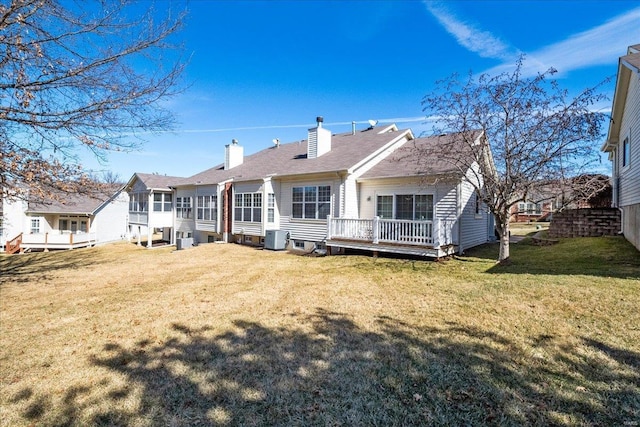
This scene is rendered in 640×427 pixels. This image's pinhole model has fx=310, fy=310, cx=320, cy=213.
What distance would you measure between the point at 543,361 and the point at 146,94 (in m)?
9.46

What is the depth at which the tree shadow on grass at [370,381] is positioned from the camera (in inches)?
120

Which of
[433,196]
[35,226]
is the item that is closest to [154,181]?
[35,226]

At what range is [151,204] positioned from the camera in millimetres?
23047

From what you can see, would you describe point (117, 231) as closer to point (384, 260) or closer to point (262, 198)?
point (262, 198)

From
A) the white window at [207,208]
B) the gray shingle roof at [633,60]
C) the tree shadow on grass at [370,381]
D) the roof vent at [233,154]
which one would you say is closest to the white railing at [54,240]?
the white window at [207,208]

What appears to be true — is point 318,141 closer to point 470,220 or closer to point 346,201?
point 346,201

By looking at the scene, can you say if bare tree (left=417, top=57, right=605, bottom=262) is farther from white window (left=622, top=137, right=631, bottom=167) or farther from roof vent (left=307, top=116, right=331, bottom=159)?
roof vent (left=307, top=116, right=331, bottom=159)

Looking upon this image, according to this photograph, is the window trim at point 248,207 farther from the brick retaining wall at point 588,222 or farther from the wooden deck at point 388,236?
A: the brick retaining wall at point 588,222

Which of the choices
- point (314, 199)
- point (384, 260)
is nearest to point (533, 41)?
point (384, 260)

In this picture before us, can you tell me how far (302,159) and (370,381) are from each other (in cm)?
1545

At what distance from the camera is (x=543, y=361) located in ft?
12.8

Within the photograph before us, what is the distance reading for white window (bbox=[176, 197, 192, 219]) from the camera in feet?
71.5

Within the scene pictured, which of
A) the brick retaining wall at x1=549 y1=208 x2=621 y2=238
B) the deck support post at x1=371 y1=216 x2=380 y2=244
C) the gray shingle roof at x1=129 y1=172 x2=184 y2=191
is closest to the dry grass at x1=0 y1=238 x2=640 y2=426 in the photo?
the deck support post at x1=371 y1=216 x2=380 y2=244

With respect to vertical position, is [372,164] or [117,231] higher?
[372,164]
